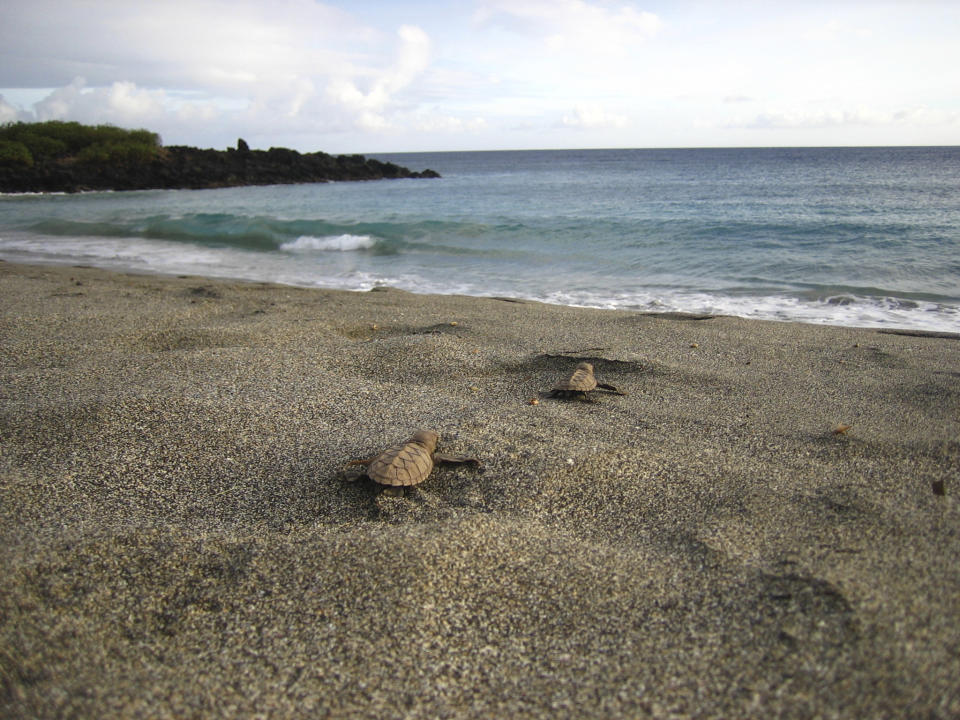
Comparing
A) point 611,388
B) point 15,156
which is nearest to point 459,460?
point 611,388

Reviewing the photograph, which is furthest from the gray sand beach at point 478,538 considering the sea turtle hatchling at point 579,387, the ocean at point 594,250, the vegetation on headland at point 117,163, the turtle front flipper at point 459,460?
the vegetation on headland at point 117,163

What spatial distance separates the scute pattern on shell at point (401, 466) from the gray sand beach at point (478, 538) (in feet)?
0.39

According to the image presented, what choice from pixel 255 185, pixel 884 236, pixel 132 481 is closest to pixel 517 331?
pixel 132 481

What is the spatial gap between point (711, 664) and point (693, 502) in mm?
957

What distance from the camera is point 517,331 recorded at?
5.41 metres

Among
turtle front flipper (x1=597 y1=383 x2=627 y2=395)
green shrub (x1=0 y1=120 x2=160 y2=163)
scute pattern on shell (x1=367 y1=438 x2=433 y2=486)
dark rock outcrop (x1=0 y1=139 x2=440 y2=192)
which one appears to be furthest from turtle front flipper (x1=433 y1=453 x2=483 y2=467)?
green shrub (x1=0 y1=120 x2=160 y2=163)

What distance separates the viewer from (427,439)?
2.85 meters

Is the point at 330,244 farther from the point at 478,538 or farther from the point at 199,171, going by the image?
the point at 199,171

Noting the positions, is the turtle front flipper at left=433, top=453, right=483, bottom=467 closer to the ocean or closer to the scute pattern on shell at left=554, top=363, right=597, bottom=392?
the scute pattern on shell at left=554, top=363, right=597, bottom=392

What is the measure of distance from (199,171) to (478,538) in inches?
1656

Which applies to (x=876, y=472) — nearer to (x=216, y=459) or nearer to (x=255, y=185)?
(x=216, y=459)

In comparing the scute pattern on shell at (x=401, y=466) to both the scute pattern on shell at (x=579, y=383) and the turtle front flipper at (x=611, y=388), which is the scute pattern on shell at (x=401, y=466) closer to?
the scute pattern on shell at (x=579, y=383)

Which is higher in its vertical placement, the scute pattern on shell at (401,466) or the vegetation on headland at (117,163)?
the vegetation on headland at (117,163)

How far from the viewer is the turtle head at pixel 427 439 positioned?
9.25 feet
